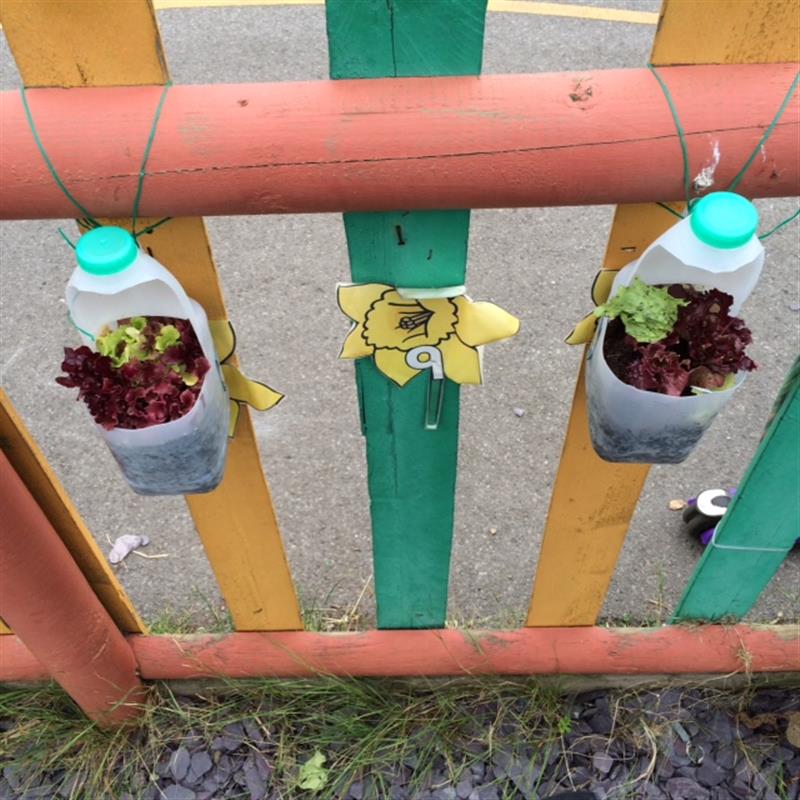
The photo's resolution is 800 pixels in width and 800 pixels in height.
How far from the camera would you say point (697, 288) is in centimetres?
103

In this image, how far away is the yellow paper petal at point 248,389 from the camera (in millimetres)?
1259

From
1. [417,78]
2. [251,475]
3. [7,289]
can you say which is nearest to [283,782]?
[251,475]

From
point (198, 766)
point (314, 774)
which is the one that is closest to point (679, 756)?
point (314, 774)

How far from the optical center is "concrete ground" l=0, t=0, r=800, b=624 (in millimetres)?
2320

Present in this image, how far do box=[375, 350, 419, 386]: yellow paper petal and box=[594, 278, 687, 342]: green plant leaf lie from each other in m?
0.33

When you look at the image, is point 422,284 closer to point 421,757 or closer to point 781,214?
point 421,757

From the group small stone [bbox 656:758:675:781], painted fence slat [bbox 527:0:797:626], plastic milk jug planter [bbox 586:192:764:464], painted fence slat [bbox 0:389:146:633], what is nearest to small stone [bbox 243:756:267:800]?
painted fence slat [bbox 0:389:146:633]

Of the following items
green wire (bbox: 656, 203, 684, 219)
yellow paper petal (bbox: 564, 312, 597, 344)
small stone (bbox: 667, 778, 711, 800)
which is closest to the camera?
green wire (bbox: 656, 203, 684, 219)

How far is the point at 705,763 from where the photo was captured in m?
1.92

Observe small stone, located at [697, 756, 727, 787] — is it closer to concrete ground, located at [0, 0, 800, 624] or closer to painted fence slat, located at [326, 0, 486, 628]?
concrete ground, located at [0, 0, 800, 624]

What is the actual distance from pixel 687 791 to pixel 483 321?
4.39 feet

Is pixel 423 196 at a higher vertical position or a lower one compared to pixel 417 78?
lower

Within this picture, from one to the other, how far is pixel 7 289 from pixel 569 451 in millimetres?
2568

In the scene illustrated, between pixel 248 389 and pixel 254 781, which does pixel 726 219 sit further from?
pixel 254 781
